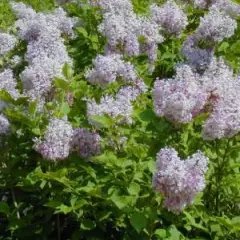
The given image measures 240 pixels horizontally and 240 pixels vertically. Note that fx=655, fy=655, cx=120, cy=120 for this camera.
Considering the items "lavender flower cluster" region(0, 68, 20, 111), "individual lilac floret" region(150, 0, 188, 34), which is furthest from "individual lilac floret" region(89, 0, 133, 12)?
"lavender flower cluster" region(0, 68, 20, 111)

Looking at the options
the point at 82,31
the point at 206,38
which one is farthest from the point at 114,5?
the point at 206,38

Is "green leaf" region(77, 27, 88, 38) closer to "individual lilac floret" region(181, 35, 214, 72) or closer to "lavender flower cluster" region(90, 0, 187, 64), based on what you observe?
"lavender flower cluster" region(90, 0, 187, 64)

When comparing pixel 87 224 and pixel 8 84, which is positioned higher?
pixel 8 84

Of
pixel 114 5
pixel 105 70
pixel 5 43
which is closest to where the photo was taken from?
pixel 105 70

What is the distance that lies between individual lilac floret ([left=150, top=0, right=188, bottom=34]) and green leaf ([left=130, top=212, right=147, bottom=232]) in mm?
1699

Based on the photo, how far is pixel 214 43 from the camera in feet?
12.1

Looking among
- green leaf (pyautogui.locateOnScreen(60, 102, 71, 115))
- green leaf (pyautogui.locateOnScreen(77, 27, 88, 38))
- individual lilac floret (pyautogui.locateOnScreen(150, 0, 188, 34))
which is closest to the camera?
green leaf (pyautogui.locateOnScreen(60, 102, 71, 115))

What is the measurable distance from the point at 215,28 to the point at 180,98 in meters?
1.17

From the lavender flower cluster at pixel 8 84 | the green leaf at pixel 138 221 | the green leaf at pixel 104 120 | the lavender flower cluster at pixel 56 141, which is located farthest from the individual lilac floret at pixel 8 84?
the green leaf at pixel 138 221

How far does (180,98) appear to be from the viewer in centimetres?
252

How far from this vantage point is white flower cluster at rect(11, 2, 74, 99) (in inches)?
112

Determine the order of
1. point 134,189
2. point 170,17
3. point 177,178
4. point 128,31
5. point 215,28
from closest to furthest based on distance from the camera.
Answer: point 177,178 < point 134,189 < point 128,31 < point 215,28 < point 170,17

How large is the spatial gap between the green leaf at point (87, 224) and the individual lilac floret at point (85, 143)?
0.28 m

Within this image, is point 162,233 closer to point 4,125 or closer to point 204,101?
point 204,101
